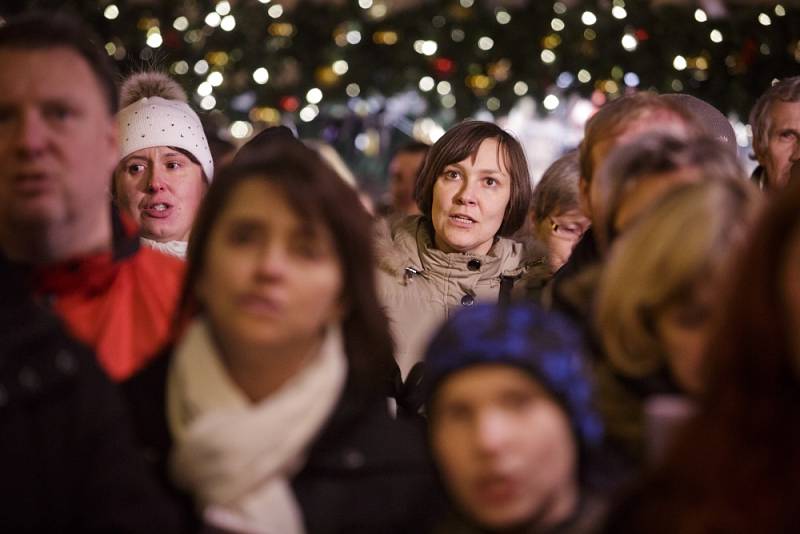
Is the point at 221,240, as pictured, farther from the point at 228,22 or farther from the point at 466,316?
the point at 228,22

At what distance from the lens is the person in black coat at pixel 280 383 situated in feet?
6.32

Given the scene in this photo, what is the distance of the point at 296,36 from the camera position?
8219 millimetres

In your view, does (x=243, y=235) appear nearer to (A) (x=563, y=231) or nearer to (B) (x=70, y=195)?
(B) (x=70, y=195)

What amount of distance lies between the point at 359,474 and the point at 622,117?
121 cm

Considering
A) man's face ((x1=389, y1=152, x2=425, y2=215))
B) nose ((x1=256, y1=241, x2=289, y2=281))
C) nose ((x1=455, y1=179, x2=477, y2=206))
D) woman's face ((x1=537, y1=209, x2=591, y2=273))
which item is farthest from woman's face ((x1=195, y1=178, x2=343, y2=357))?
man's face ((x1=389, y1=152, x2=425, y2=215))

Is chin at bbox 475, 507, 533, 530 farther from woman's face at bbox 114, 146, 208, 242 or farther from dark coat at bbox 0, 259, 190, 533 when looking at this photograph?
woman's face at bbox 114, 146, 208, 242

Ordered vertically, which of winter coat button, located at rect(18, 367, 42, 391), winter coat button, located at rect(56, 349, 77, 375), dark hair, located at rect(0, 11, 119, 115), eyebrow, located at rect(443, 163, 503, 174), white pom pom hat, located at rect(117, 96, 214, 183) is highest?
dark hair, located at rect(0, 11, 119, 115)

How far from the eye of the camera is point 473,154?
3.76 m

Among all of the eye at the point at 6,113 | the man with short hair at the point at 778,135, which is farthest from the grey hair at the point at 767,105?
the eye at the point at 6,113

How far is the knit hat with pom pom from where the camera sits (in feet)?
11.7

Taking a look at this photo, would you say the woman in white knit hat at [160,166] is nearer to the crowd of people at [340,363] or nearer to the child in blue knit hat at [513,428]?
the crowd of people at [340,363]

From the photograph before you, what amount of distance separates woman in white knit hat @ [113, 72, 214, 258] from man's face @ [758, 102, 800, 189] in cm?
A: 227

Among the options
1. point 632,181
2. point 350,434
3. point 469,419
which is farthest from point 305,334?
point 632,181

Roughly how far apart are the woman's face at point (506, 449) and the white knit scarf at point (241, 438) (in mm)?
239
